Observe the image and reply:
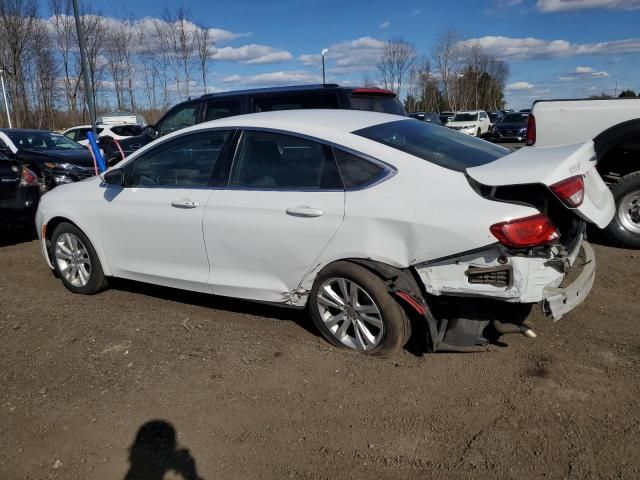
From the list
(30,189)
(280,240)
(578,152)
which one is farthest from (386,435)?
(30,189)

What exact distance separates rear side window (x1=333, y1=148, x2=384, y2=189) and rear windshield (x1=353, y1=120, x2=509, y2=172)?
204 millimetres

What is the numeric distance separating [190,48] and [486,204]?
126ft

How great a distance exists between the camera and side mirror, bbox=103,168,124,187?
4.75 metres

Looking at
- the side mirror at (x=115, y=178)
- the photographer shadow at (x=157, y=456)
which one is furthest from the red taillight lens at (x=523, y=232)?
the side mirror at (x=115, y=178)

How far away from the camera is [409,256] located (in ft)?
11.2

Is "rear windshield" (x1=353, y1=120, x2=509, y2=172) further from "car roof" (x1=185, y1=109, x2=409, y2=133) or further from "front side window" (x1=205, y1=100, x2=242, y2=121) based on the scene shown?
"front side window" (x1=205, y1=100, x2=242, y2=121)

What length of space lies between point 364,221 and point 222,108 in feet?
16.4

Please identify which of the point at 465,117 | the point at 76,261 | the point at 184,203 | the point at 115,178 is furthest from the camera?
the point at 465,117

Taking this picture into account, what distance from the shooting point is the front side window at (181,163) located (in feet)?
14.2

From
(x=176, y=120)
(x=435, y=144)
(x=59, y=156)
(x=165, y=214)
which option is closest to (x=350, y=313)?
(x=435, y=144)

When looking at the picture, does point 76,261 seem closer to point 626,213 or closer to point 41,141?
point 626,213

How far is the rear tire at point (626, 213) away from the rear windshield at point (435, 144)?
266cm

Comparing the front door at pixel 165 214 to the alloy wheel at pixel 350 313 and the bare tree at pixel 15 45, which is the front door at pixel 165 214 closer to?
the alloy wheel at pixel 350 313

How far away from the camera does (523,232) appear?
3104 mm
